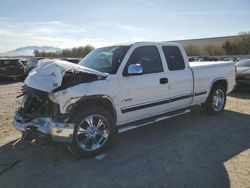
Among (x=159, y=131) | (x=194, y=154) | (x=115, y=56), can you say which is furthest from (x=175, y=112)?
(x=115, y=56)

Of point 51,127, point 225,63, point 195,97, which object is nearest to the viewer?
point 51,127

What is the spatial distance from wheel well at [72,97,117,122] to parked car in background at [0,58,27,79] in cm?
1458

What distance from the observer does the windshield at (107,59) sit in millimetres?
4832

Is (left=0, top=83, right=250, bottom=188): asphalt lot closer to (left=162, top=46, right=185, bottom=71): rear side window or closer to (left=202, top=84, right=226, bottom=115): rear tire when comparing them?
(left=202, top=84, right=226, bottom=115): rear tire

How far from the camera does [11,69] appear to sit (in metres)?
17.2

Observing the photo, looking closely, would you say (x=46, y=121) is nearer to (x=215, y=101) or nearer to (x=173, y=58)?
(x=173, y=58)

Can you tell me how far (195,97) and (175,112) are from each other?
799 mm

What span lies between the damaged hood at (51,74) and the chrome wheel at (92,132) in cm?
76

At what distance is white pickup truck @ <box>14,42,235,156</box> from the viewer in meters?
4.09

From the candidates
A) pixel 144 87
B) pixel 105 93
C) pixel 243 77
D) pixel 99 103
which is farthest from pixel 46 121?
pixel 243 77

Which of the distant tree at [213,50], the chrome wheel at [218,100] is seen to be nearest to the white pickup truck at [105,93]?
the chrome wheel at [218,100]

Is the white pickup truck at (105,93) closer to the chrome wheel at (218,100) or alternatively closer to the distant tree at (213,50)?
the chrome wheel at (218,100)

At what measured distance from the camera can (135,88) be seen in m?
4.86

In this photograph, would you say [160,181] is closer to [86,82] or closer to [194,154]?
[194,154]
